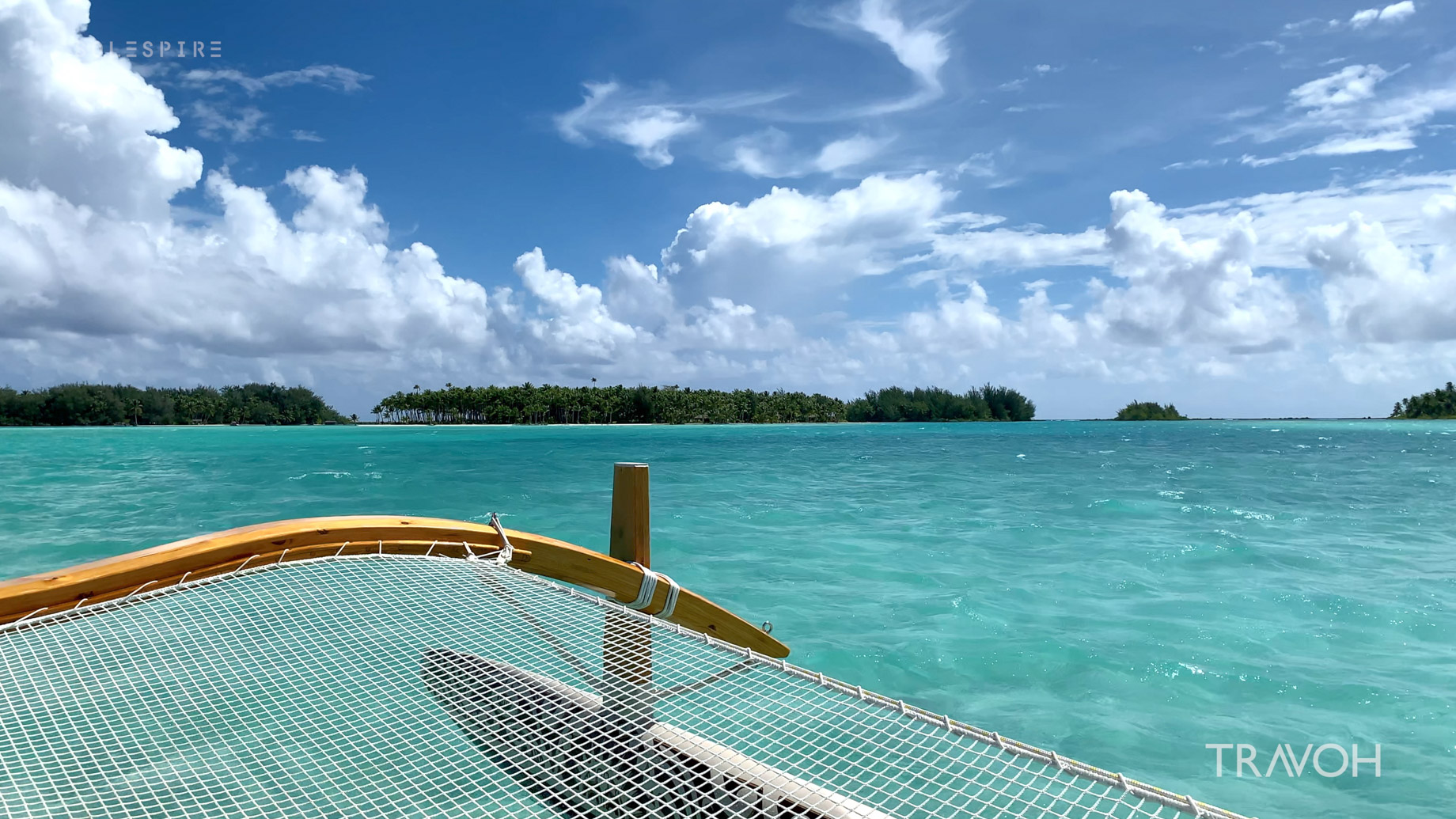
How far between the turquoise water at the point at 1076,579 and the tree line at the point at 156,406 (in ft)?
321

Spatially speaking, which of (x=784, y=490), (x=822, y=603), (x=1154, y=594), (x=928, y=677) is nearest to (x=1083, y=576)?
(x=1154, y=594)

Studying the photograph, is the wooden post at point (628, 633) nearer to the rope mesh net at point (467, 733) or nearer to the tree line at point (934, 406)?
the rope mesh net at point (467, 733)

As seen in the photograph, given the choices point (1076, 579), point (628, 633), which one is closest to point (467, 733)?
point (628, 633)

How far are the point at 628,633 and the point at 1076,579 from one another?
7.80m

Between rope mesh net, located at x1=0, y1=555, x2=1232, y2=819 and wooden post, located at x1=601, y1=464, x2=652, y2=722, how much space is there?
39mm

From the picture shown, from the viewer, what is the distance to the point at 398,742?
4324 mm

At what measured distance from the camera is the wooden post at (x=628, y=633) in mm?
3475

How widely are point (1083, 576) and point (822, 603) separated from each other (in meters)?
3.85

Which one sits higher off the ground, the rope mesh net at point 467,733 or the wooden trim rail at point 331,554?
the wooden trim rail at point 331,554

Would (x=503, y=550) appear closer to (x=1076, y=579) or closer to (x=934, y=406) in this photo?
(x=1076, y=579)

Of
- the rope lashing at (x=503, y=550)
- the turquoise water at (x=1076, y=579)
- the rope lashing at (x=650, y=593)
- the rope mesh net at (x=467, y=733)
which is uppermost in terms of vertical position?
the rope lashing at (x=503, y=550)

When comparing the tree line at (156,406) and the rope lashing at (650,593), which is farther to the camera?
the tree line at (156,406)

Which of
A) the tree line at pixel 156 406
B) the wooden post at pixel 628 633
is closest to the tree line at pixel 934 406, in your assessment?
the tree line at pixel 156 406

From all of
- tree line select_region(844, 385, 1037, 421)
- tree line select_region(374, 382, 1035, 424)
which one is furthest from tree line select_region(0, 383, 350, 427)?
tree line select_region(844, 385, 1037, 421)
